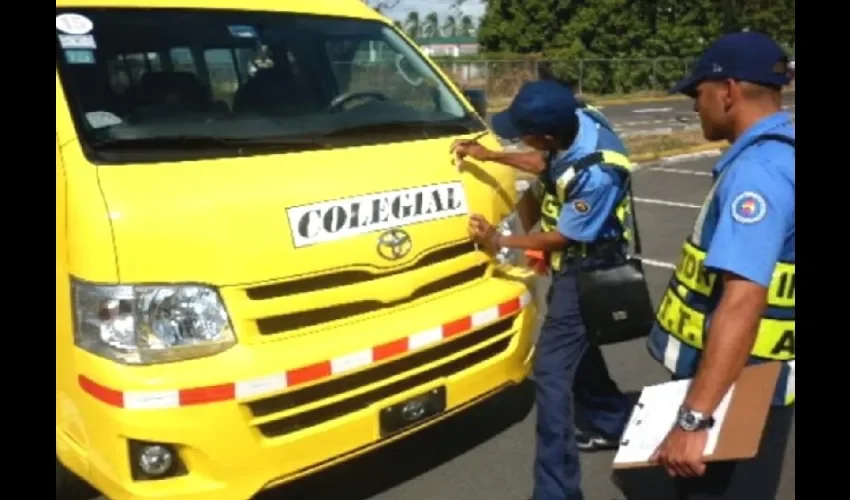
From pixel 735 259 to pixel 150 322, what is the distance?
5.50 feet

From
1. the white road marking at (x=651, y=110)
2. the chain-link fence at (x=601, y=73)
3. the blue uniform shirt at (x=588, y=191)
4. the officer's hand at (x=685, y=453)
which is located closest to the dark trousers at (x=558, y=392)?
the blue uniform shirt at (x=588, y=191)

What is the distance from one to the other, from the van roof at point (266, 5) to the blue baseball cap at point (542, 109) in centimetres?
138

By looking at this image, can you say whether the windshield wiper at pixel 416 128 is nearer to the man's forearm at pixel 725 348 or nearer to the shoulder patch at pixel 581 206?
the shoulder patch at pixel 581 206

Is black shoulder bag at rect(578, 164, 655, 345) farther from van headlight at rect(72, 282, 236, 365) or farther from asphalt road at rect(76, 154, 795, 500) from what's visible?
van headlight at rect(72, 282, 236, 365)

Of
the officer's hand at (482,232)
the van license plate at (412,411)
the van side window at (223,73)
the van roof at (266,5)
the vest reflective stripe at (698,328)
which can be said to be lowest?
the van license plate at (412,411)

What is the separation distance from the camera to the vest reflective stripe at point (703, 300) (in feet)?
7.04

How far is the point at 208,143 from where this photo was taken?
119 inches

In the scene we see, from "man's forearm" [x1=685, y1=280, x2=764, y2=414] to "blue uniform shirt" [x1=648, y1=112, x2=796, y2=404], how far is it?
7 centimetres

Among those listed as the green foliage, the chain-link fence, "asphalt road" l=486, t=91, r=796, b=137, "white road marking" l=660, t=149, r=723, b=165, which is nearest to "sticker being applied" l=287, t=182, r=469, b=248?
"white road marking" l=660, t=149, r=723, b=165

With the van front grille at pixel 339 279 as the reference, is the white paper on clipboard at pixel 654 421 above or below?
below

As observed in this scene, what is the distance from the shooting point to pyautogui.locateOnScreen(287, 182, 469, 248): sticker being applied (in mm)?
2855
